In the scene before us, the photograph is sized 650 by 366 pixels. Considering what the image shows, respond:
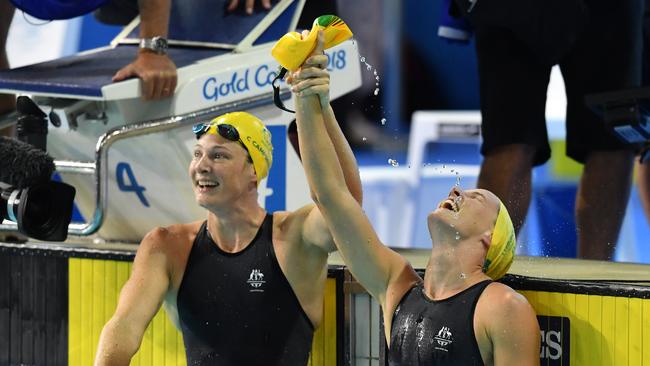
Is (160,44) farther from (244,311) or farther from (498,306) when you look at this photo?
(498,306)

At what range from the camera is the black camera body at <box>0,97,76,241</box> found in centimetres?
365

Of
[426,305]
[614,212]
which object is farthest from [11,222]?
[614,212]

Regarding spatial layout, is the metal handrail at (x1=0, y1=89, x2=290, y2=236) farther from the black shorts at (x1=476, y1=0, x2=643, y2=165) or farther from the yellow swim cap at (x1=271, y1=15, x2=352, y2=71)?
the yellow swim cap at (x1=271, y1=15, x2=352, y2=71)

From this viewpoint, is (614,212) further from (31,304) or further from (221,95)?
(31,304)

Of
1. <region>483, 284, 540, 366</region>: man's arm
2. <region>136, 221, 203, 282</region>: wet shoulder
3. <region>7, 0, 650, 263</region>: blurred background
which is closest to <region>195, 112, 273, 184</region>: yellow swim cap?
<region>136, 221, 203, 282</region>: wet shoulder

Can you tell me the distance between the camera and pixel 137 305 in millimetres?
3383

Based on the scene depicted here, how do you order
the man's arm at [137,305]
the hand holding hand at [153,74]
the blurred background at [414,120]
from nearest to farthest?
the man's arm at [137,305] → the hand holding hand at [153,74] → the blurred background at [414,120]

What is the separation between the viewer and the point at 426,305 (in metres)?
3.11

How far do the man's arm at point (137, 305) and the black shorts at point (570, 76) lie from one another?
1354 mm

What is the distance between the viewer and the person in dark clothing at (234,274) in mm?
3404

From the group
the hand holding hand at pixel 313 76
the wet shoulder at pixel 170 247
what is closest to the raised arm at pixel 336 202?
the hand holding hand at pixel 313 76

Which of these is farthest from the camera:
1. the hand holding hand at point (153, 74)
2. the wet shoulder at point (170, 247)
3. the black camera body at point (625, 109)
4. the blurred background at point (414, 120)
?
the blurred background at point (414, 120)

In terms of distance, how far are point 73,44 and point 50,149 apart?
1.42 metres

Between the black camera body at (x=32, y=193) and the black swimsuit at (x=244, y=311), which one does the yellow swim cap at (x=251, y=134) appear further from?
the black camera body at (x=32, y=193)
